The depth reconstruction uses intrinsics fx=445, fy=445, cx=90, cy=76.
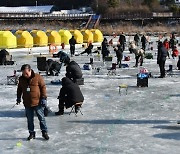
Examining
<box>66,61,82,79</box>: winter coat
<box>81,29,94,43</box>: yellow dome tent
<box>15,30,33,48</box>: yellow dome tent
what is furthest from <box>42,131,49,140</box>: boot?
<box>81,29,94,43</box>: yellow dome tent

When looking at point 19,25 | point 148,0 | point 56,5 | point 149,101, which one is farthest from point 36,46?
point 56,5

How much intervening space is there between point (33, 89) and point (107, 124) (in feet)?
7.84

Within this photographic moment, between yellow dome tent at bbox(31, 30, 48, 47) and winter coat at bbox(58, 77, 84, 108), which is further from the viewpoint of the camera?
yellow dome tent at bbox(31, 30, 48, 47)

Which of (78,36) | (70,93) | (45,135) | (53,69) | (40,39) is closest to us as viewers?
(45,135)

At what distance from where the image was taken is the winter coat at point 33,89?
25.8 ft

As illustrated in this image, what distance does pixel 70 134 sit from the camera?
887 centimetres

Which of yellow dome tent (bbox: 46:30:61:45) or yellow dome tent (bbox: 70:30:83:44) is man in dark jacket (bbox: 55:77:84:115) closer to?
yellow dome tent (bbox: 46:30:61:45)

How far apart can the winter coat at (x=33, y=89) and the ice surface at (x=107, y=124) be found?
2.69 feet

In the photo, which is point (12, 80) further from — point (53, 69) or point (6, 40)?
point (6, 40)

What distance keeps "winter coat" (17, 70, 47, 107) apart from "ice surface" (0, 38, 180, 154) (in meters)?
0.82

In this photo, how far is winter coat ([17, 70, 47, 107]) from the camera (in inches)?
310

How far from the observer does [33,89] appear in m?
7.90

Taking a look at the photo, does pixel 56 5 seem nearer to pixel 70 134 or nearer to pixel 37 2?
pixel 37 2

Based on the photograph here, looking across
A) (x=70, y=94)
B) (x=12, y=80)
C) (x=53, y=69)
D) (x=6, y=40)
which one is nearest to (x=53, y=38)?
(x=6, y=40)
